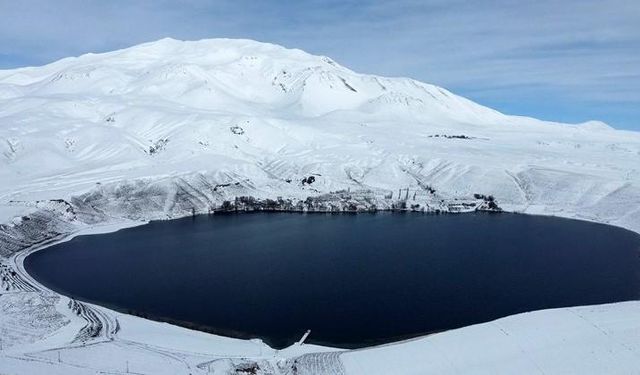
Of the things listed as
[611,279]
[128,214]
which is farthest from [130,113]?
[611,279]

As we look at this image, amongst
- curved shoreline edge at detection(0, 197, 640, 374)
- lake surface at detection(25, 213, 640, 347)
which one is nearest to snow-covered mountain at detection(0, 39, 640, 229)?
lake surface at detection(25, 213, 640, 347)

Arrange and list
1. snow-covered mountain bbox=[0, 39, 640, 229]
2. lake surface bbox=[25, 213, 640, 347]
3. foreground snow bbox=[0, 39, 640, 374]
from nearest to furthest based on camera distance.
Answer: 1. foreground snow bbox=[0, 39, 640, 374]
2. lake surface bbox=[25, 213, 640, 347]
3. snow-covered mountain bbox=[0, 39, 640, 229]

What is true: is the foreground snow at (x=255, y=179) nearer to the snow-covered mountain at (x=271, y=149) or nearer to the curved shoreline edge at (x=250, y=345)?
the curved shoreline edge at (x=250, y=345)

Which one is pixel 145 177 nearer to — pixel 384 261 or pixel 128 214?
pixel 128 214

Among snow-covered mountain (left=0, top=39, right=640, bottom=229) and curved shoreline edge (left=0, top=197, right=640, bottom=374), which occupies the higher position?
snow-covered mountain (left=0, top=39, right=640, bottom=229)

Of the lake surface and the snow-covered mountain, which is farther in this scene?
the snow-covered mountain

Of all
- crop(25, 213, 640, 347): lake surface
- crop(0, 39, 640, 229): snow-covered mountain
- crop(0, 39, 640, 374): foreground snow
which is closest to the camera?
crop(0, 39, 640, 374): foreground snow

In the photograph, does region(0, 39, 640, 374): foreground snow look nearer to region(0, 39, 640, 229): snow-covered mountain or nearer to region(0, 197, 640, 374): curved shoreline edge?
region(0, 197, 640, 374): curved shoreline edge

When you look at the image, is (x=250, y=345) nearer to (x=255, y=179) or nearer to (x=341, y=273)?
(x=341, y=273)
